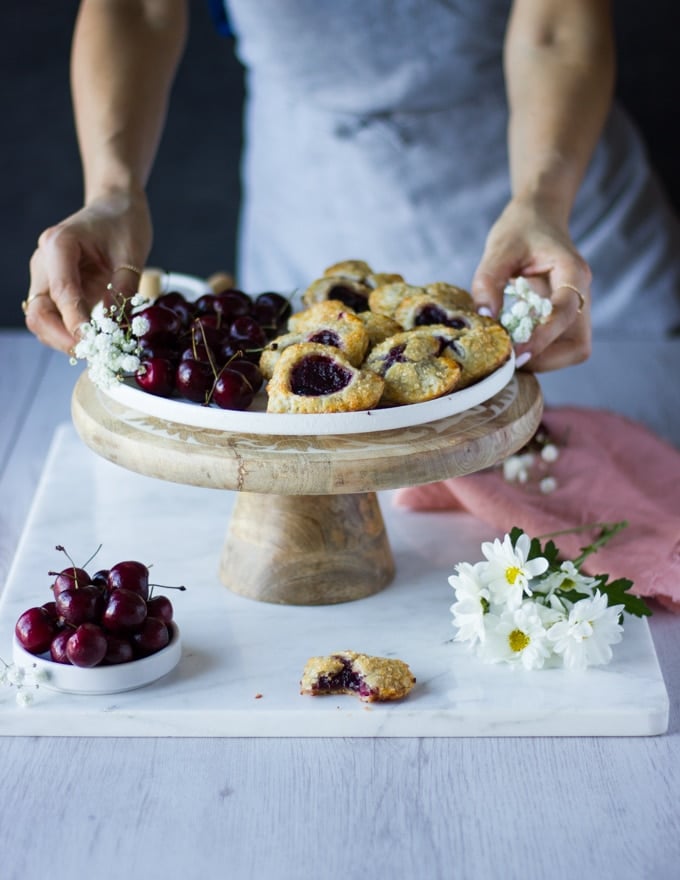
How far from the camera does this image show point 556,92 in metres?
1.69

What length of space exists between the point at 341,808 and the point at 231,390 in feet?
1.37

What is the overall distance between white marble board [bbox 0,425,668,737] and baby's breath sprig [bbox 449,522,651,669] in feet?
0.08

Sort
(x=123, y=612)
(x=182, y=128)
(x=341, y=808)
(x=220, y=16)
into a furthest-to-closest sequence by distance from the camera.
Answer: (x=182, y=128)
(x=220, y=16)
(x=123, y=612)
(x=341, y=808)

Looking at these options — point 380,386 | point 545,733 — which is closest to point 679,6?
point 380,386

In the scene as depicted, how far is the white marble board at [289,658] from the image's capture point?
1.08m

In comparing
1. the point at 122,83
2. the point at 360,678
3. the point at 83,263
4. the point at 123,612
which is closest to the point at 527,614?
the point at 360,678

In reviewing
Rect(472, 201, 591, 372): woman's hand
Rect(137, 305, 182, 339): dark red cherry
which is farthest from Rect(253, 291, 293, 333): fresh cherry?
Rect(472, 201, 591, 372): woman's hand

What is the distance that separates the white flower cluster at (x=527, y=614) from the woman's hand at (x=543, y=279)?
0.29 meters

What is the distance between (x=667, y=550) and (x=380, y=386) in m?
0.44

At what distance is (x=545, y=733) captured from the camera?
109 cm

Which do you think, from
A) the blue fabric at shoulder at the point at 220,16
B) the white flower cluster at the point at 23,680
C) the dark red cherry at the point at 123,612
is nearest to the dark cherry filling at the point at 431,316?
the dark red cherry at the point at 123,612

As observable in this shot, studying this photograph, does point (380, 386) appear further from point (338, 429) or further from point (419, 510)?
point (419, 510)

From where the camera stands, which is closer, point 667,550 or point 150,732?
point 150,732

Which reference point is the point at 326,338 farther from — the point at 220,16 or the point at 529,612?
the point at 220,16
